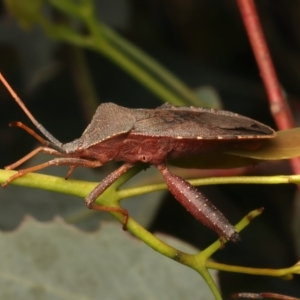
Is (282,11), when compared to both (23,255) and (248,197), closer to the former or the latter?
(248,197)

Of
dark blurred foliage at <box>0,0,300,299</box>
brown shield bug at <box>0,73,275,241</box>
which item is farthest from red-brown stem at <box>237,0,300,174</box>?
dark blurred foliage at <box>0,0,300,299</box>

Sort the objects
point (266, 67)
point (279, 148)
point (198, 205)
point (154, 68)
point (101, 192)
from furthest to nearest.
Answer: point (154, 68) < point (266, 67) < point (198, 205) < point (279, 148) < point (101, 192)

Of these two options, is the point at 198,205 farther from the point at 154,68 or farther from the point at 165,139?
the point at 154,68

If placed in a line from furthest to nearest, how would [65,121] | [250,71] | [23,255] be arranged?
[250,71] < [65,121] < [23,255]

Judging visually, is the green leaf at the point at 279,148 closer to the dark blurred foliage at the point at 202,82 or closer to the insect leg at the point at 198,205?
the insect leg at the point at 198,205

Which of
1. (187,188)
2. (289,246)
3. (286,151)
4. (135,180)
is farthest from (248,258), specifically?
(286,151)

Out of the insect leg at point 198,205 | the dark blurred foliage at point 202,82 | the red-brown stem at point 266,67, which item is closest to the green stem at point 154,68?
the dark blurred foliage at point 202,82

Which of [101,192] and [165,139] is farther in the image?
[165,139]

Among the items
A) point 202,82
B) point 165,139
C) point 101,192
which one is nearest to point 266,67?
point 165,139
